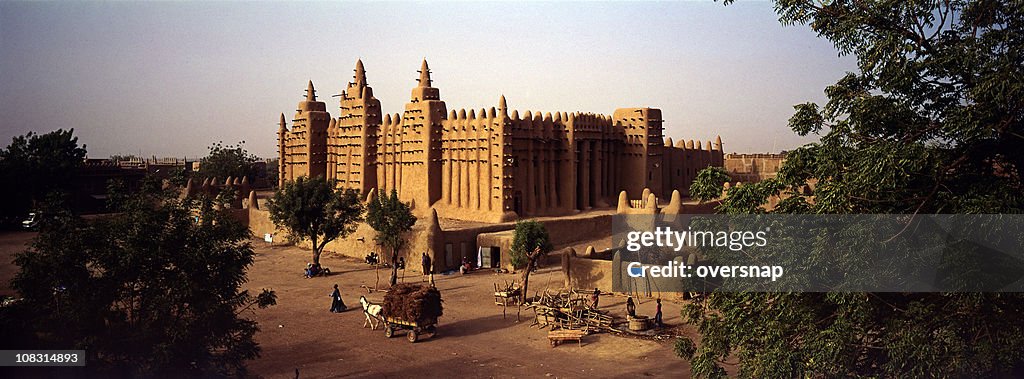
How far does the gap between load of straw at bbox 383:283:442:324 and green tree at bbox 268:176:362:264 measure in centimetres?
1235

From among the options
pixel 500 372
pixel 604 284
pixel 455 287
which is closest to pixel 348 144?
pixel 455 287

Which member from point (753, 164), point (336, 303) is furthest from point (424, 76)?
point (753, 164)

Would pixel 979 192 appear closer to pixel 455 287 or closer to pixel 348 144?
pixel 455 287

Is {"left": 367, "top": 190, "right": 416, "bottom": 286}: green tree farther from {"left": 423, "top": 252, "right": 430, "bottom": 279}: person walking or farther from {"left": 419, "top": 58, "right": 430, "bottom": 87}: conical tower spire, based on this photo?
{"left": 419, "top": 58, "right": 430, "bottom": 87}: conical tower spire

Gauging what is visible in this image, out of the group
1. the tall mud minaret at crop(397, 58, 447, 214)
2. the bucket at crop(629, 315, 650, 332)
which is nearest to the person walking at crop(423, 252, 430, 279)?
the bucket at crop(629, 315, 650, 332)

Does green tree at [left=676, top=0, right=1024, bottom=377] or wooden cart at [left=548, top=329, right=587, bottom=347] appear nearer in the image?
green tree at [left=676, top=0, right=1024, bottom=377]

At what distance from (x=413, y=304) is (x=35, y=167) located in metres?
39.6

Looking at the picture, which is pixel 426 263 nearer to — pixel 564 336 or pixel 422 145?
pixel 564 336

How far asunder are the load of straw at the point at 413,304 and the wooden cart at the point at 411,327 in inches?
4.5

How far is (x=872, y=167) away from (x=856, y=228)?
0.89m

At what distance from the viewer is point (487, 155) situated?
37.1m

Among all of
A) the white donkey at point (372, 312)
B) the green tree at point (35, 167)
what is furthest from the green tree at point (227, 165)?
the white donkey at point (372, 312)

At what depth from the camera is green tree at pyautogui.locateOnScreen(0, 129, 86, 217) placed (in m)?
44.2

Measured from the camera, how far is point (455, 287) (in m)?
25.9
